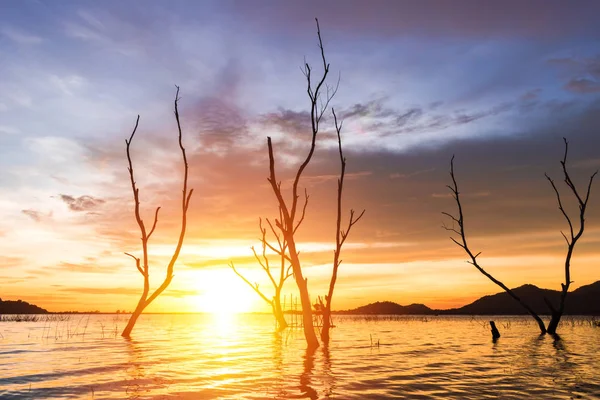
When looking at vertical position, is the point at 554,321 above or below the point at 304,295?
below

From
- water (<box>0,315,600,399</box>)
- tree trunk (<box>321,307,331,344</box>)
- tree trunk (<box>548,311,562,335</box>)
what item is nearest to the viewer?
water (<box>0,315,600,399</box>)

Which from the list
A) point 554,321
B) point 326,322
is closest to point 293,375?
point 326,322

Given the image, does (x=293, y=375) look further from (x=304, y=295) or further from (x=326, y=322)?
(x=326, y=322)

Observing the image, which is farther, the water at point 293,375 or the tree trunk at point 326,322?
the tree trunk at point 326,322

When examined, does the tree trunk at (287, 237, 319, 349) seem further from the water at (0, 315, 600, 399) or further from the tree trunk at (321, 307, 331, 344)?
the tree trunk at (321, 307, 331, 344)

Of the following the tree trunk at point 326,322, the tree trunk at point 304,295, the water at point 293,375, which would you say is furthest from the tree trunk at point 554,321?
the tree trunk at point 304,295

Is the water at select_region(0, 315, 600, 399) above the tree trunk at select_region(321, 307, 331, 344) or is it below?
below

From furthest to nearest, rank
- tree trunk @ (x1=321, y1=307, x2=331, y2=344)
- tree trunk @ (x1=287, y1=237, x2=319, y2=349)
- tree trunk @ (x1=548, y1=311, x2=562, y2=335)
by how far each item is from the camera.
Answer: tree trunk @ (x1=548, y1=311, x2=562, y2=335) < tree trunk @ (x1=321, y1=307, x2=331, y2=344) < tree trunk @ (x1=287, y1=237, x2=319, y2=349)

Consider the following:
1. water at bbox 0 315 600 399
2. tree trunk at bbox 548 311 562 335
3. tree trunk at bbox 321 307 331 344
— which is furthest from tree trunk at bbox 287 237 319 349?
tree trunk at bbox 548 311 562 335

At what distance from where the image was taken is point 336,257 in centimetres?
2542

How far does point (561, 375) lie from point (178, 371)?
12.2m

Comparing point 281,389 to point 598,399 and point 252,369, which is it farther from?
point 598,399

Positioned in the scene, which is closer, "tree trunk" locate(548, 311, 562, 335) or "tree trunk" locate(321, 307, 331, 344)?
"tree trunk" locate(321, 307, 331, 344)

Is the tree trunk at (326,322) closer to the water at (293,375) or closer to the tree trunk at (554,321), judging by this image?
the water at (293,375)
